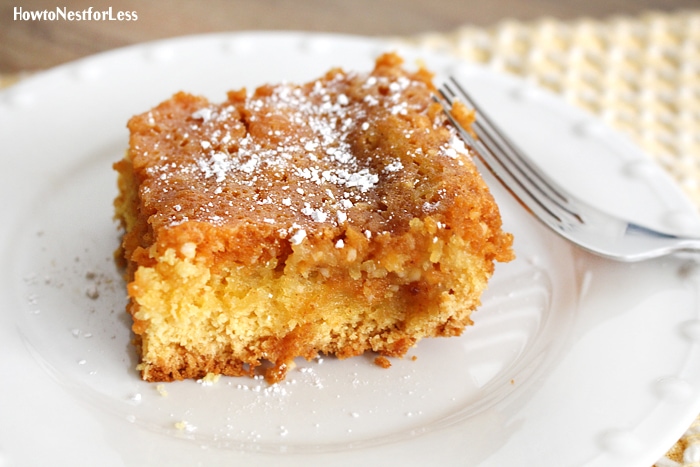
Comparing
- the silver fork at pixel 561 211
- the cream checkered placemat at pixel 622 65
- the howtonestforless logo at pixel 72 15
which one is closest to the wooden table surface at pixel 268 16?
the howtonestforless logo at pixel 72 15

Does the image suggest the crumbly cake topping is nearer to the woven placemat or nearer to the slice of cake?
the slice of cake

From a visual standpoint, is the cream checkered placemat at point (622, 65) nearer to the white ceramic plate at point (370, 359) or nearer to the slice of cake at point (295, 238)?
the white ceramic plate at point (370, 359)

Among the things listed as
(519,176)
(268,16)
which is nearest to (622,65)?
(519,176)

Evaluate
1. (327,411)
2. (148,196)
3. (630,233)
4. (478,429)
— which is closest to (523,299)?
(630,233)

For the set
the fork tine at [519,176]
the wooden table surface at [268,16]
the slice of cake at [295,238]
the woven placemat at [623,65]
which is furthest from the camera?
the wooden table surface at [268,16]

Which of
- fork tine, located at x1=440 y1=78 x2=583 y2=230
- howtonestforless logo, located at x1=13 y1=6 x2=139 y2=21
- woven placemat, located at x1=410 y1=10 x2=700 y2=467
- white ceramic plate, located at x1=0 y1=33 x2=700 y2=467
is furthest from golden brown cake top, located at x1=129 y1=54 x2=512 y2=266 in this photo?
howtonestforless logo, located at x1=13 y1=6 x2=139 y2=21

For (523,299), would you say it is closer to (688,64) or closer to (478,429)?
(478,429)
